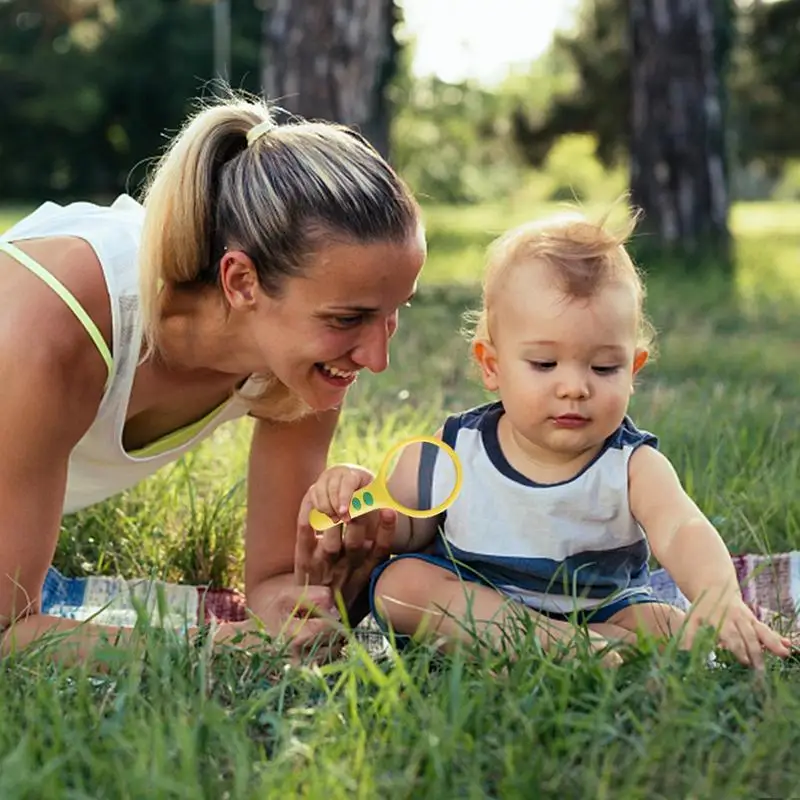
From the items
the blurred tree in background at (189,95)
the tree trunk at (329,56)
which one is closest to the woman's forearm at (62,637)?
the tree trunk at (329,56)

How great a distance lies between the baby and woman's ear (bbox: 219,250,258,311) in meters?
0.32

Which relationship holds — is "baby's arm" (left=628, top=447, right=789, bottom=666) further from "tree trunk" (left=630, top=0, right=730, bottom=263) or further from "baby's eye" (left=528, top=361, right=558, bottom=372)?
"tree trunk" (left=630, top=0, right=730, bottom=263)

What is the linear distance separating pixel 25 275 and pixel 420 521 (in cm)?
81

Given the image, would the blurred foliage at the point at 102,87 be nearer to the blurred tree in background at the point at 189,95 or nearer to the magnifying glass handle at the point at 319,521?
the blurred tree in background at the point at 189,95

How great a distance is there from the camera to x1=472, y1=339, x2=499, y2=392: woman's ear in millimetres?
2416

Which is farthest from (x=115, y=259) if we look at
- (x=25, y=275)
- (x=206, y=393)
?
(x=206, y=393)

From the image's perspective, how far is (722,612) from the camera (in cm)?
201

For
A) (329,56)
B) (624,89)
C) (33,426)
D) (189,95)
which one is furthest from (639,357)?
(189,95)

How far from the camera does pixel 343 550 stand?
2453 millimetres

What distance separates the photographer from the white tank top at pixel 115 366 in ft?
8.00

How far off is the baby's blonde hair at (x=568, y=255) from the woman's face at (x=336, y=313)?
0.14m

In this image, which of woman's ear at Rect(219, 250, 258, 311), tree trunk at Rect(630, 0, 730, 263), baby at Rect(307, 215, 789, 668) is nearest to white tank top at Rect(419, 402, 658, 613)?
baby at Rect(307, 215, 789, 668)

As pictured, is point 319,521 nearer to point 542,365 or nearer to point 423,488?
point 423,488

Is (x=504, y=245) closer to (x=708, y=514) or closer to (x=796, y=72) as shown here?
(x=708, y=514)
